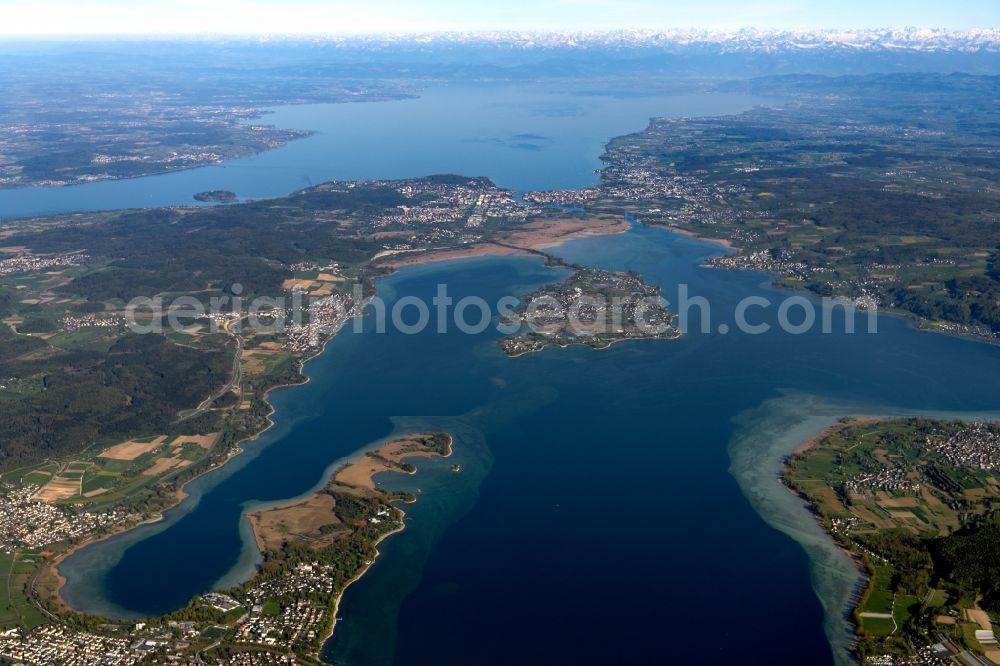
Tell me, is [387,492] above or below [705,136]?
below

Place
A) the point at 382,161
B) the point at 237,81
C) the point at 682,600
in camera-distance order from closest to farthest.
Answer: the point at 682,600, the point at 382,161, the point at 237,81

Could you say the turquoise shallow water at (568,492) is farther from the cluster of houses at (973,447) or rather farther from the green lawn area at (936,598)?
the cluster of houses at (973,447)

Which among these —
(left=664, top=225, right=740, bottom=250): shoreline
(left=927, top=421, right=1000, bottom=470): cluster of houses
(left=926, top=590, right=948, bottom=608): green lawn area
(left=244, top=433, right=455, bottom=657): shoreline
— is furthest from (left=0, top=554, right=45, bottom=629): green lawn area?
(left=664, top=225, right=740, bottom=250): shoreline

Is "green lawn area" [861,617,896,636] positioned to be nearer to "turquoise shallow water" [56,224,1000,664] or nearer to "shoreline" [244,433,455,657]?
"turquoise shallow water" [56,224,1000,664]

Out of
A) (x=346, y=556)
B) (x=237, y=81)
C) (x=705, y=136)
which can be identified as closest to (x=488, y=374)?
(x=346, y=556)

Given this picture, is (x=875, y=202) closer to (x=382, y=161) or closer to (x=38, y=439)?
(x=382, y=161)

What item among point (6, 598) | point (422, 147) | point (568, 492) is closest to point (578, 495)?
point (568, 492)

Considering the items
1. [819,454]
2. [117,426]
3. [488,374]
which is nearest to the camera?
[819,454]

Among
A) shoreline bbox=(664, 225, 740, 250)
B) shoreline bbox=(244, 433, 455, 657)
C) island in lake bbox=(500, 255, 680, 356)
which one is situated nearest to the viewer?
shoreline bbox=(244, 433, 455, 657)

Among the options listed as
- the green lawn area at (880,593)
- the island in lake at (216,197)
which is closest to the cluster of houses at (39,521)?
the green lawn area at (880,593)
